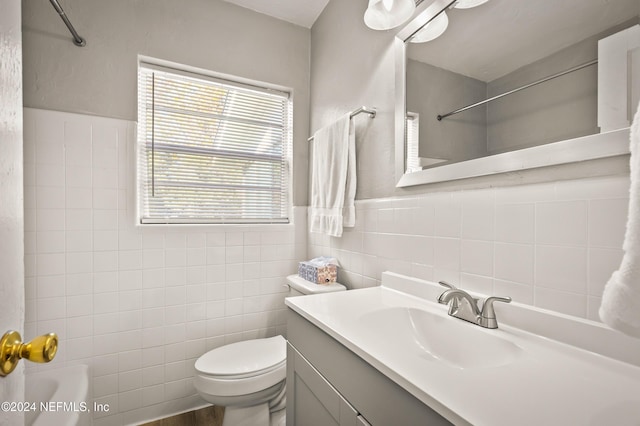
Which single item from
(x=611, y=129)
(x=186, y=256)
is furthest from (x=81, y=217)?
(x=611, y=129)

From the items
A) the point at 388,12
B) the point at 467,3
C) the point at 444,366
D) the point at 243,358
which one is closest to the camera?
the point at 444,366

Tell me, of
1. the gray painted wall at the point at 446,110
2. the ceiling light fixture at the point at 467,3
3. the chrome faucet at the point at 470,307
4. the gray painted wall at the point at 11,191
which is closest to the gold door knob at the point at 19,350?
the gray painted wall at the point at 11,191

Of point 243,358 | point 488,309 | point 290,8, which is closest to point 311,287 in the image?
point 243,358

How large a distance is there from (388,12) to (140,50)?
4.58ft

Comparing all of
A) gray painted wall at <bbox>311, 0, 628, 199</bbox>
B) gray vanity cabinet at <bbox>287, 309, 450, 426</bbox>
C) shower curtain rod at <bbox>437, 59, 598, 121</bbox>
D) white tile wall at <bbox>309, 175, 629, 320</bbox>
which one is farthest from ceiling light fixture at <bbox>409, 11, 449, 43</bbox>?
gray vanity cabinet at <bbox>287, 309, 450, 426</bbox>

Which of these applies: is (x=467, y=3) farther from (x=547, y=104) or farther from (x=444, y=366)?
(x=444, y=366)

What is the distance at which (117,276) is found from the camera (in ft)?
5.17

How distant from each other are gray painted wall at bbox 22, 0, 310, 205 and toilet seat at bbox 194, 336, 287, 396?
3.36ft

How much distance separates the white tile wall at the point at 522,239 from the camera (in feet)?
2.24

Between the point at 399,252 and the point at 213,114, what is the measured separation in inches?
56.5

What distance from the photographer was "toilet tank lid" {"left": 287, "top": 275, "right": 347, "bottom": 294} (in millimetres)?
1523

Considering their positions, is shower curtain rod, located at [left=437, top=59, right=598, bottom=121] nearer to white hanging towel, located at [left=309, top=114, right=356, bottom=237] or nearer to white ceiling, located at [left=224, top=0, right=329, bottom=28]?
white hanging towel, located at [left=309, top=114, right=356, bottom=237]

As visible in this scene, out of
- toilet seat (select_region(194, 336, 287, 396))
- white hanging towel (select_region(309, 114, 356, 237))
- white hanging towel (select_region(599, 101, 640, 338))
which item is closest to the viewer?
white hanging towel (select_region(599, 101, 640, 338))

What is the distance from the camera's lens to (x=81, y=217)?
1503 mm
